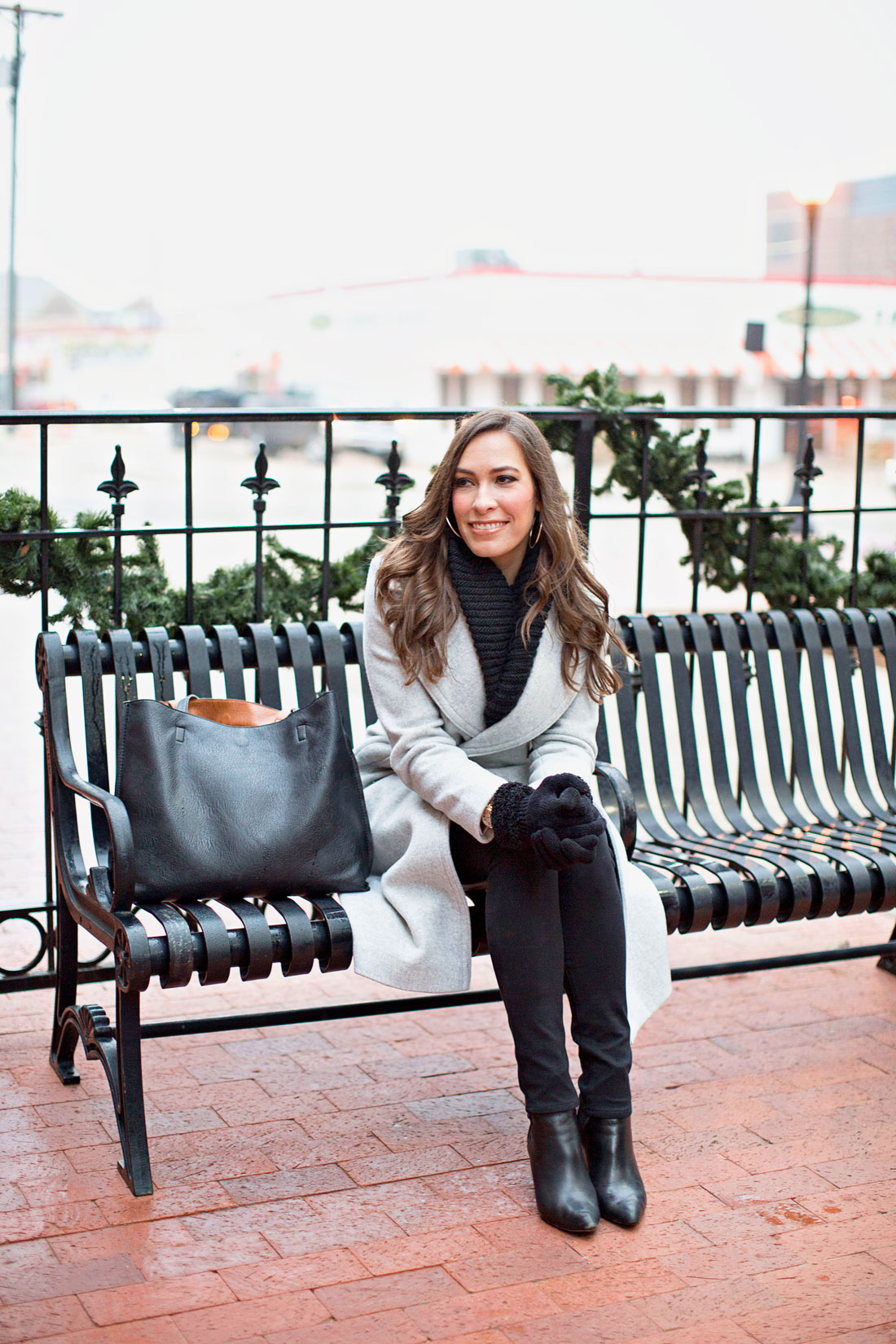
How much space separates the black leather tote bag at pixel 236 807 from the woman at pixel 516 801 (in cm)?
10

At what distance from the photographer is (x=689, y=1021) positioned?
344 cm

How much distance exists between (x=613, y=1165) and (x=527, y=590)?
1.13 m

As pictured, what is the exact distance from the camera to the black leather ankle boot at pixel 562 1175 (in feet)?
7.86

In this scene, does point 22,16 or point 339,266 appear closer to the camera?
point 22,16

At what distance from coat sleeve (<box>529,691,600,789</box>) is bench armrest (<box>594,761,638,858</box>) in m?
0.10

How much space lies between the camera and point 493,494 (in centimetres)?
272

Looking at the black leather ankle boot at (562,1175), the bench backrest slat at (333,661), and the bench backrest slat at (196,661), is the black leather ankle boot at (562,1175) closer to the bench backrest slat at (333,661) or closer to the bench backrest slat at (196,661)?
the bench backrest slat at (333,661)

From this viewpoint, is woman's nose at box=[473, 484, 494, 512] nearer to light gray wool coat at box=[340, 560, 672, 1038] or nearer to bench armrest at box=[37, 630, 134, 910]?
light gray wool coat at box=[340, 560, 672, 1038]

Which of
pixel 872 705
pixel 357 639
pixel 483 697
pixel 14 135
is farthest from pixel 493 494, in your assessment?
pixel 14 135

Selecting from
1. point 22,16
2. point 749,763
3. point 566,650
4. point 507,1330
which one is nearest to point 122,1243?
point 507,1330

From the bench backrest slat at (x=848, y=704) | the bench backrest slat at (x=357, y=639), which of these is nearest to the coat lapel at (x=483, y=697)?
the bench backrest slat at (x=357, y=639)

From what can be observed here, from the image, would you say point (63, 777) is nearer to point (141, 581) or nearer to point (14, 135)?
point (141, 581)

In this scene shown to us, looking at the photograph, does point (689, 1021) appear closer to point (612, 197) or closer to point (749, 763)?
point (749, 763)

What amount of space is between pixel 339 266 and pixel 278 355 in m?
18.4
